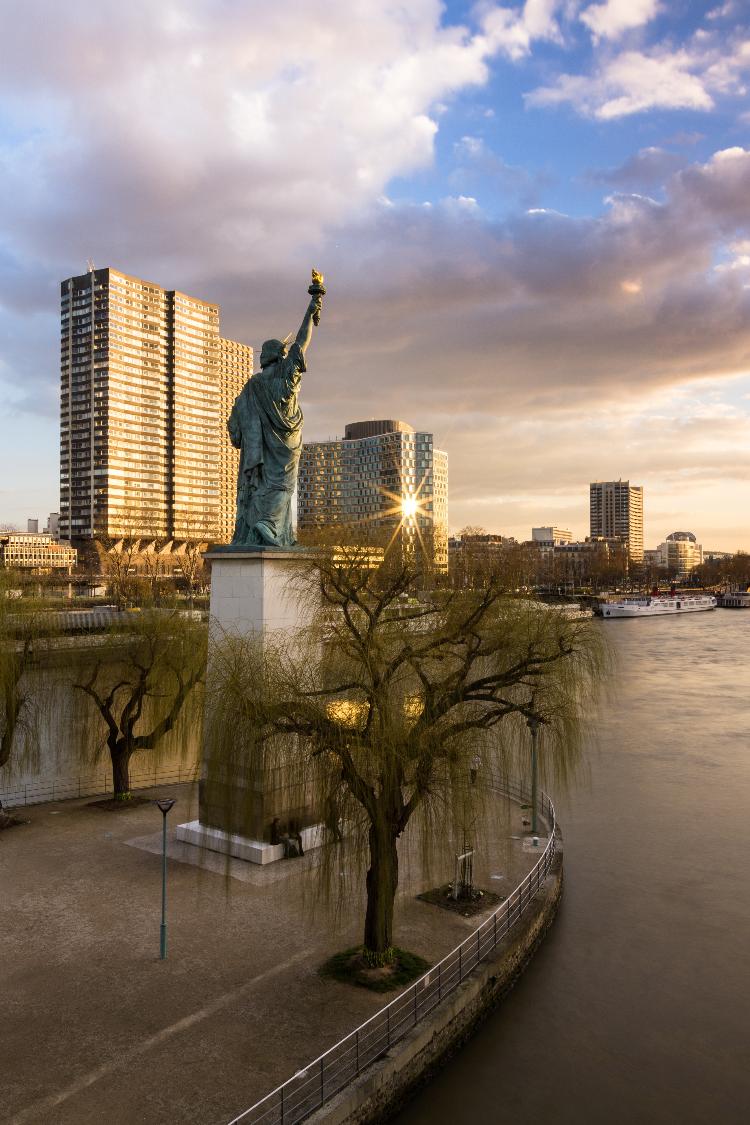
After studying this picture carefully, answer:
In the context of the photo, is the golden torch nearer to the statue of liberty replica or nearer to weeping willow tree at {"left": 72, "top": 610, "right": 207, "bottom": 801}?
the statue of liberty replica

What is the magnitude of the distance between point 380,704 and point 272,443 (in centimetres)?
704

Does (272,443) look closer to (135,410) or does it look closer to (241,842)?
(241,842)

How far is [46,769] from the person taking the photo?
26.3 metres

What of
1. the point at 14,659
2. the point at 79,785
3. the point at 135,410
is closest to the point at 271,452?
the point at 14,659

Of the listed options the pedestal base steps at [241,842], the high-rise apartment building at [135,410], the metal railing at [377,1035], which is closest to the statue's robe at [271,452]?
the pedestal base steps at [241,842]

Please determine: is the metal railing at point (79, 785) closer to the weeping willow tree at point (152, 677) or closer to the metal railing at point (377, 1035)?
the weeping willow tree at point (152, 677)

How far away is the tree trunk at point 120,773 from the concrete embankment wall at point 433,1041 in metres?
11.4

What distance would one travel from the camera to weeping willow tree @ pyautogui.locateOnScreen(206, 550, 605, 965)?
11938mm

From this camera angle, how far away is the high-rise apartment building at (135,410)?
147250 millimetres

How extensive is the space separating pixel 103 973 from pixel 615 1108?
7.34m

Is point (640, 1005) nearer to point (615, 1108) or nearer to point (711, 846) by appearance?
point (615, 1108)

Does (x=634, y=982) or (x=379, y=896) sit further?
(x=634, y=982)

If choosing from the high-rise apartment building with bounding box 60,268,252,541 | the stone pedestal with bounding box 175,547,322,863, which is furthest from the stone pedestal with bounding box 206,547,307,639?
the high-rise apartment building with bounding box 60,268,252,541

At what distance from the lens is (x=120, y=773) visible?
823 inches
